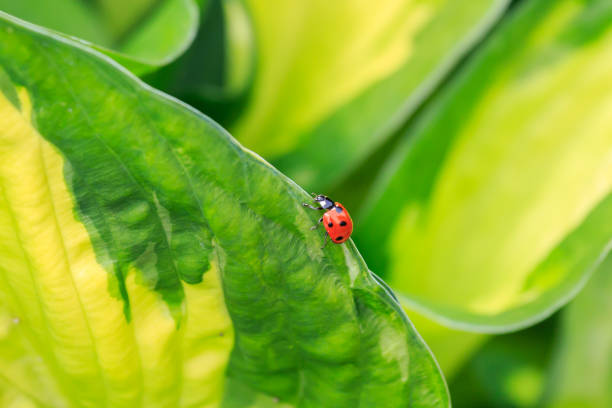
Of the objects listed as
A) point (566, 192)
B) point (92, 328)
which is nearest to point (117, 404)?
point (92, 328)

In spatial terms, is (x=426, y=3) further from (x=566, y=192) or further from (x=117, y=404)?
(x=117, y=404)

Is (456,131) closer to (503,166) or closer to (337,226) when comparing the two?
(503,166)

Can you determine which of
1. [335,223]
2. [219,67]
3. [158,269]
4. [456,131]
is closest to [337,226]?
[335,223]

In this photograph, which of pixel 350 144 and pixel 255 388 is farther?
pixel 350 144

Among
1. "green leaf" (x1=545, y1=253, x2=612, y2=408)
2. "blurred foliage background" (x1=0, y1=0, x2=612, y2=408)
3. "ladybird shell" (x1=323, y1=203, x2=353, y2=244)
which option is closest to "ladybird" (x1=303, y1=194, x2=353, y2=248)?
"ladybird shell" (x1=323, y1=203, x2=353, y2=244)

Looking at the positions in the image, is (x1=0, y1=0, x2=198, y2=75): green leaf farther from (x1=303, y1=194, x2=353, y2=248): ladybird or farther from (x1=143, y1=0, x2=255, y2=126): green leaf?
(x1=303, y1=194, x2=353, y2=248): ladybird

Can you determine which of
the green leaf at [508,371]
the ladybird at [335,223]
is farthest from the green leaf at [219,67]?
the green leaf at [508,371]

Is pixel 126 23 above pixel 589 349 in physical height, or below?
above
